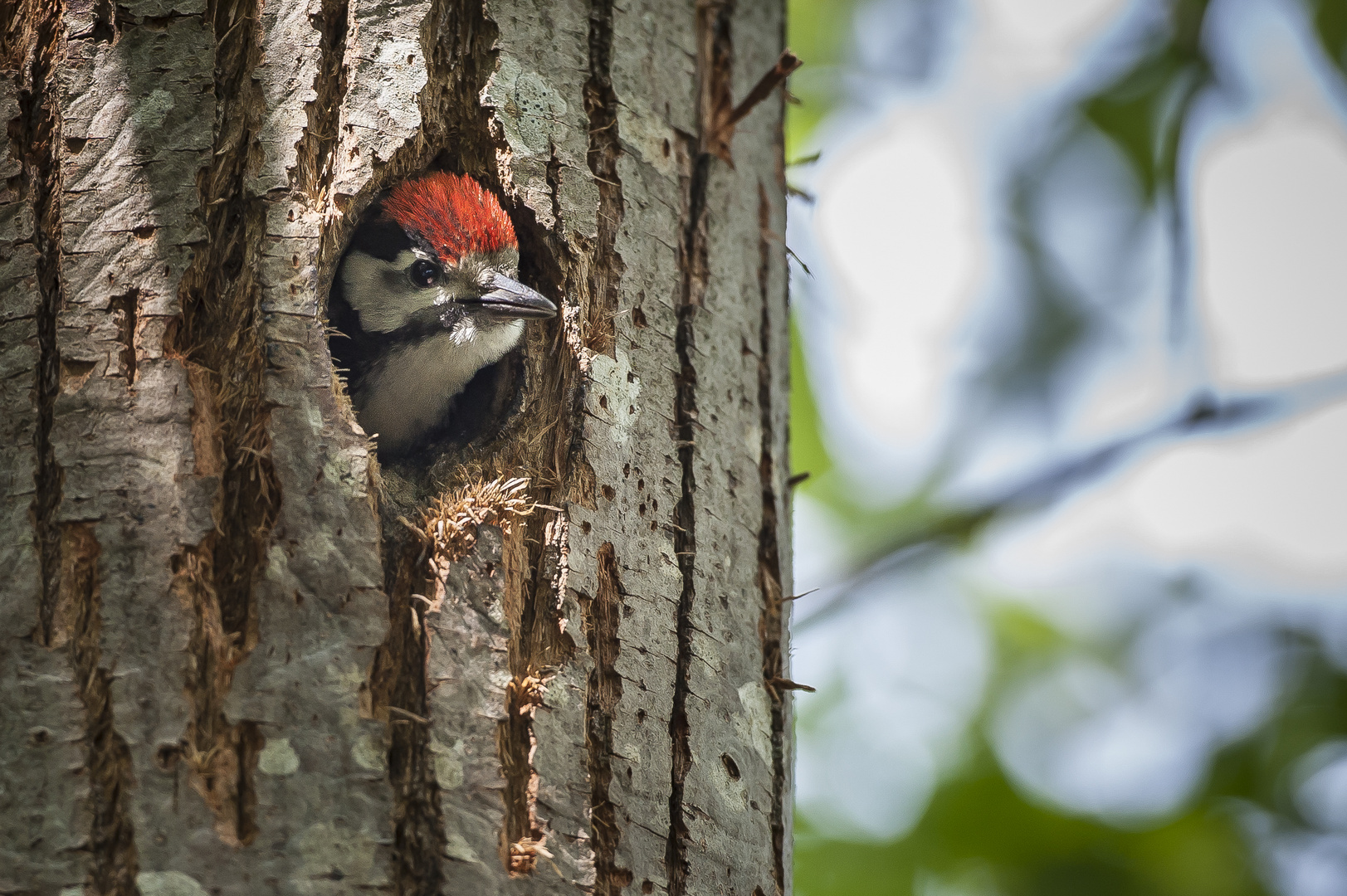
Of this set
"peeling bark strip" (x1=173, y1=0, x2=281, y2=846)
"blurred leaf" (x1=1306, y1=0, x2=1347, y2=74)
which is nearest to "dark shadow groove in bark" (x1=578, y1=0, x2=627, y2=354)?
"peeling bark strip" (x1=173, y1=0, x2=281, y2=846)

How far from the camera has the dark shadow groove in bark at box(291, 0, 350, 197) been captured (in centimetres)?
190

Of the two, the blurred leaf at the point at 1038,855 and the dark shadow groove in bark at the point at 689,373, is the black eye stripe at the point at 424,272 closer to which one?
the dark shadow groove in bark at the point at 689,373

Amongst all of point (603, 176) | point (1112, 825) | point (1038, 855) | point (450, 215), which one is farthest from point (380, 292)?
point (1112, 825)

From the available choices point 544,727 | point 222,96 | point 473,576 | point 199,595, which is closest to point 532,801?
point 544,727

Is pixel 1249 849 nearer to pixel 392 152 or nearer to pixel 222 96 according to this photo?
pixel 392 152

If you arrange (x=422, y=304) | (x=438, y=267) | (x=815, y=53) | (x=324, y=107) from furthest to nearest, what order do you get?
(x=815, y=53) < (x=422, y=304) < (x=438, y=267) < (x=324, y=107)

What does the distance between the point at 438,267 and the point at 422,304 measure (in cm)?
18

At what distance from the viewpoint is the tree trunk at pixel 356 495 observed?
1584mm

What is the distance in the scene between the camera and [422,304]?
10.1 feet

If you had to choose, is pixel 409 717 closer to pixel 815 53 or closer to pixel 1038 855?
pixel 1038 855

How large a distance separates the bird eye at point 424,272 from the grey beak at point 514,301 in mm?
332

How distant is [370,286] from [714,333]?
1.35 metres

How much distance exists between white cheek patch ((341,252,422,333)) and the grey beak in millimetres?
477

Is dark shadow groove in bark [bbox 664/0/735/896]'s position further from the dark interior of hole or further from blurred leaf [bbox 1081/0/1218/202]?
blurred leaf [bbox 1081/0/1218/202]
